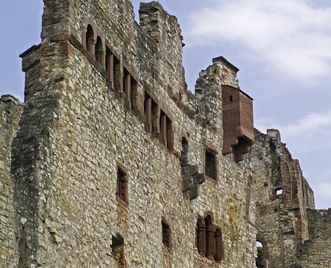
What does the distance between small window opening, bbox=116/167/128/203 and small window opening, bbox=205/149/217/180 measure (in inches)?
297

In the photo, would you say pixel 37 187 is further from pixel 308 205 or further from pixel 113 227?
pixel 308 205

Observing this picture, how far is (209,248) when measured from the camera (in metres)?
34.0

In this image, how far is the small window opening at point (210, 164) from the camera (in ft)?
116

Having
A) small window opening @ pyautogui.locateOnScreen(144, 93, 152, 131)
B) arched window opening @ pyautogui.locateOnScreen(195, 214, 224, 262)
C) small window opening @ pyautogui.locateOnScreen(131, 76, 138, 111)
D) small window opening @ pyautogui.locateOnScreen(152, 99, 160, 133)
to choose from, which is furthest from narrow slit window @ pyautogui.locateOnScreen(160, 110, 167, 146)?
arched window opening @ pyautogui.locateOnScreen(195, 214, 224, 262)

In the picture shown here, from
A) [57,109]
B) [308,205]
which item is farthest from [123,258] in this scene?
[308,205]

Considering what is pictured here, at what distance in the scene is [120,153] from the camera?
27984mm

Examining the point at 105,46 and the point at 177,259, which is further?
the point at 177,259

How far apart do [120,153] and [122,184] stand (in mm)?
816

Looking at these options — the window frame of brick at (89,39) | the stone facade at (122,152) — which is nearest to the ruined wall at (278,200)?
the stone facade at (122,152)

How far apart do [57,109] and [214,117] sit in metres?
12.3

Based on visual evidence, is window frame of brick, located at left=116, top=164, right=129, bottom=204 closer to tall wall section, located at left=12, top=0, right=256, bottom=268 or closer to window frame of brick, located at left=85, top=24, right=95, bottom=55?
tall wall section, located at left=12, top=0, right=256, bottom=268

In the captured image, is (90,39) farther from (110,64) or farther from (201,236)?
(201,236)

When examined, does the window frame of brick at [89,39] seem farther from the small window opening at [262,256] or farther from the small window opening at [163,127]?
the small window opening at [262,256]

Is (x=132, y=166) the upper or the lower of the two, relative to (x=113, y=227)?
upper
